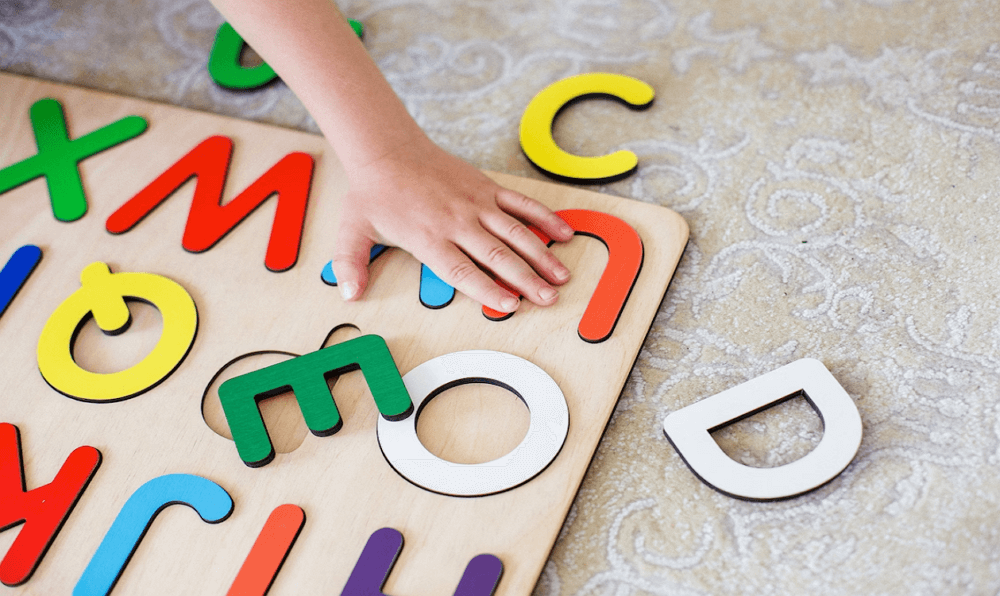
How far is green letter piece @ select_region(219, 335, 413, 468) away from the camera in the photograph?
1.86 ft

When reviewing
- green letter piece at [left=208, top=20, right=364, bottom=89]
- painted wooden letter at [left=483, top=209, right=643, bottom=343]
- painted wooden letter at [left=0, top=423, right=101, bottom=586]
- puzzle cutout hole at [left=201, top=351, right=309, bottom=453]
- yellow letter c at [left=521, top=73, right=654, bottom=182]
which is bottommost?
painted wooden letter at [left=483, top=209, right=643, bottom=343]

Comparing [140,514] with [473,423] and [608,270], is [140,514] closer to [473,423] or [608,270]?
[473,423]

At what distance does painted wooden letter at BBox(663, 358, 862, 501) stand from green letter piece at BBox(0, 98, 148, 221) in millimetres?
610

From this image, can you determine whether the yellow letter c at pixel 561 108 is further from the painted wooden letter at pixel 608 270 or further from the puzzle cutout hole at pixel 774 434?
the puzzle cutout hole at pixel 774 434

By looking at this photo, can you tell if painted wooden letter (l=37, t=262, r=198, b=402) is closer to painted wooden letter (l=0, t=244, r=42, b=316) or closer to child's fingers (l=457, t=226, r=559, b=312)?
painted wooden letter (l=0, t=244, r=42, b=316)

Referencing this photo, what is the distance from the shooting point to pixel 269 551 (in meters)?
0.53

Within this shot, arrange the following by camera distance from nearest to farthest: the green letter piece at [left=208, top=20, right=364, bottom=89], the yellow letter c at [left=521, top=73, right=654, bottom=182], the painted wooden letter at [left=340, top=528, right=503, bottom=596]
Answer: the painted wooden letter at [left=340, top=528, right=503, bottom=596] → the yellow letter c at [left=521, top=73, right=654, bottom=182] → the green letter piece at [left=208, top=20, right=364, bottom=89]

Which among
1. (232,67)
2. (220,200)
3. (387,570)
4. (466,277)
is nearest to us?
(387,570)

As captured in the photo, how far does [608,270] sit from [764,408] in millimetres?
167

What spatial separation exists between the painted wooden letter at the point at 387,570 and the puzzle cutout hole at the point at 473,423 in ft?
0.24

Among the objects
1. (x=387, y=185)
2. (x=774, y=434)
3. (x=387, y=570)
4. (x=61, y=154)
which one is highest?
(x=61, y=154)

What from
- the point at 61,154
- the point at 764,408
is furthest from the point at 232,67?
the point at 764,408

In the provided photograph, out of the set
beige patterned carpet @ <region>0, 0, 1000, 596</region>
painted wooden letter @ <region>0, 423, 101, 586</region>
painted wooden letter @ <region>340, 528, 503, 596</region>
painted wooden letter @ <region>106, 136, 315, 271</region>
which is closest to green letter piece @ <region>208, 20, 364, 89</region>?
beige patterned carpet @ <region>0, 0, 1000, 596</region>

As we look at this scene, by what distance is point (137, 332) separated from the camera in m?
0.67
